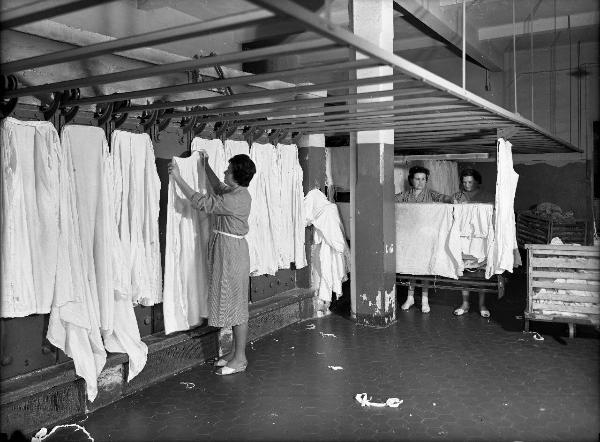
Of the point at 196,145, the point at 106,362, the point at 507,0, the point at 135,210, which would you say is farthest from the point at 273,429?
the point at 507,0

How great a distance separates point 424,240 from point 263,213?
94.8 inches

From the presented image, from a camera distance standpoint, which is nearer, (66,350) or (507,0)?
(66,350)

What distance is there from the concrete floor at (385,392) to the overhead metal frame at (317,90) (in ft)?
7.75

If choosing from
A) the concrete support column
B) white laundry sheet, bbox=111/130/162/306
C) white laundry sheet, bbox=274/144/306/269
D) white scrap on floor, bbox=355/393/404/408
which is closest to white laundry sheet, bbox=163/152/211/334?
white laundry sheet, bbox=111/130/162/306

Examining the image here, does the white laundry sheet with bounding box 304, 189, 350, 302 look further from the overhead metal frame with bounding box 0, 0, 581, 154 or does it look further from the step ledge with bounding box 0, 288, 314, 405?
the step ledge with bounding box 0, 288, 314, 405

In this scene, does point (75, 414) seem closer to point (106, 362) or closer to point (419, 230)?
point (106, 362)

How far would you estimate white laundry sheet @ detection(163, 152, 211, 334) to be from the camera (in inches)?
214

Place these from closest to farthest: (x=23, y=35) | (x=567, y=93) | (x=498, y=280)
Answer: (x=23, y=35), (x=498, y=280), (x=567, y=93)

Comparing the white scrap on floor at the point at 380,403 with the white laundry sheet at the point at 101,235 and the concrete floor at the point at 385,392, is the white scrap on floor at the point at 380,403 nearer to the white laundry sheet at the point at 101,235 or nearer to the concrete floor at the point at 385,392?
the concrete floor at the point at 385,392

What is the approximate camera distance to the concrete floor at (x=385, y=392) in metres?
4.20

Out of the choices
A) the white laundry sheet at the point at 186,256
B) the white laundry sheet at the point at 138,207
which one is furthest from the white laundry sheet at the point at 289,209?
the white laundry sheet at the point at 138,207

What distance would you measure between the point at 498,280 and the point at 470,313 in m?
0.68

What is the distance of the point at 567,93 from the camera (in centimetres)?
1206

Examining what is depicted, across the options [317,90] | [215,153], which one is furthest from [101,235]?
Result: [317,90]
